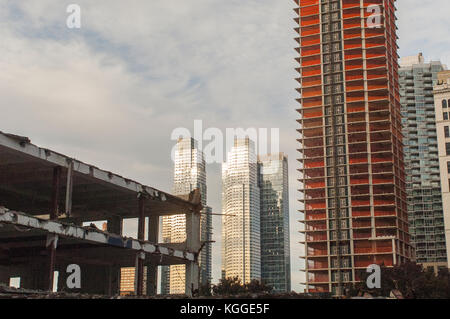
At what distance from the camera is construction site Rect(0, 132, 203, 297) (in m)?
48.1

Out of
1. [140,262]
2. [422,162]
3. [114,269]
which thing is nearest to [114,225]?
[114,269]

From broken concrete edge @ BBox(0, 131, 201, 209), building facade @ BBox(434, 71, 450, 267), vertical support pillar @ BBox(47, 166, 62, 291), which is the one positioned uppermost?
building facade @ BBox(434, 71, 450, 267)

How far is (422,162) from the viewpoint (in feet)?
578

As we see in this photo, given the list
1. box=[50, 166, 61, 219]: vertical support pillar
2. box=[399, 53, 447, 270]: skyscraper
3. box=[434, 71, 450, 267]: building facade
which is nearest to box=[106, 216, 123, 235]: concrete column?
box=[50, 166, 61, 219]: vertical support pillar

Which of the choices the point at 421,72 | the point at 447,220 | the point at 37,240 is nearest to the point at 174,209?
the point at 37,240

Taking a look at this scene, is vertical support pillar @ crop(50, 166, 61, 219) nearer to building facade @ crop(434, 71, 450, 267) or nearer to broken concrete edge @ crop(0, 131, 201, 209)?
broken concrete edge @ crop(0, 131, 201, 209)

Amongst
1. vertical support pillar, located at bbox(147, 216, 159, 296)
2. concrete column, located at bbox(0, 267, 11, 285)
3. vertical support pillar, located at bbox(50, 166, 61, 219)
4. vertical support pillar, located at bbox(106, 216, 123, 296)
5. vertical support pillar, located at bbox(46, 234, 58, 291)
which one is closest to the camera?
vertical support pillar, located at bbox(46, 234, 58, 291)

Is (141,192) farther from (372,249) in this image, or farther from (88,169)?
(372,249)

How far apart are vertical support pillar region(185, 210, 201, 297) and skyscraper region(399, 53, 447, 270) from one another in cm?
9936

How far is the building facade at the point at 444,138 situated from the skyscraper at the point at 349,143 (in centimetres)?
1127

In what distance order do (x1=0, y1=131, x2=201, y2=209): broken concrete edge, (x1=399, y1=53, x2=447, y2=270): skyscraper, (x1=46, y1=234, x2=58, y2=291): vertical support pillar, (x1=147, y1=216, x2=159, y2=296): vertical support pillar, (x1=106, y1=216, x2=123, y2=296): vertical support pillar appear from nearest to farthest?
(x1=0, y1=131, x2=201, y2=209): broken concrete edge < (x1=46, y1=234, x2=58, y2=291): vertical support pillar < (x1=106, y1=216, x2=123, y2=296): vertical support pillar < (x1=147, y1=216, x2=159, y2=296): vertical support pillar < (x1=399, y1=53, x2=447, y2=270): skyscraper

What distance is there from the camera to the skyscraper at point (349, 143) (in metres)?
123

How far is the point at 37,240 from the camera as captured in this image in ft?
183

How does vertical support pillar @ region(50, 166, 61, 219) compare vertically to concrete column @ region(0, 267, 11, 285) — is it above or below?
above
